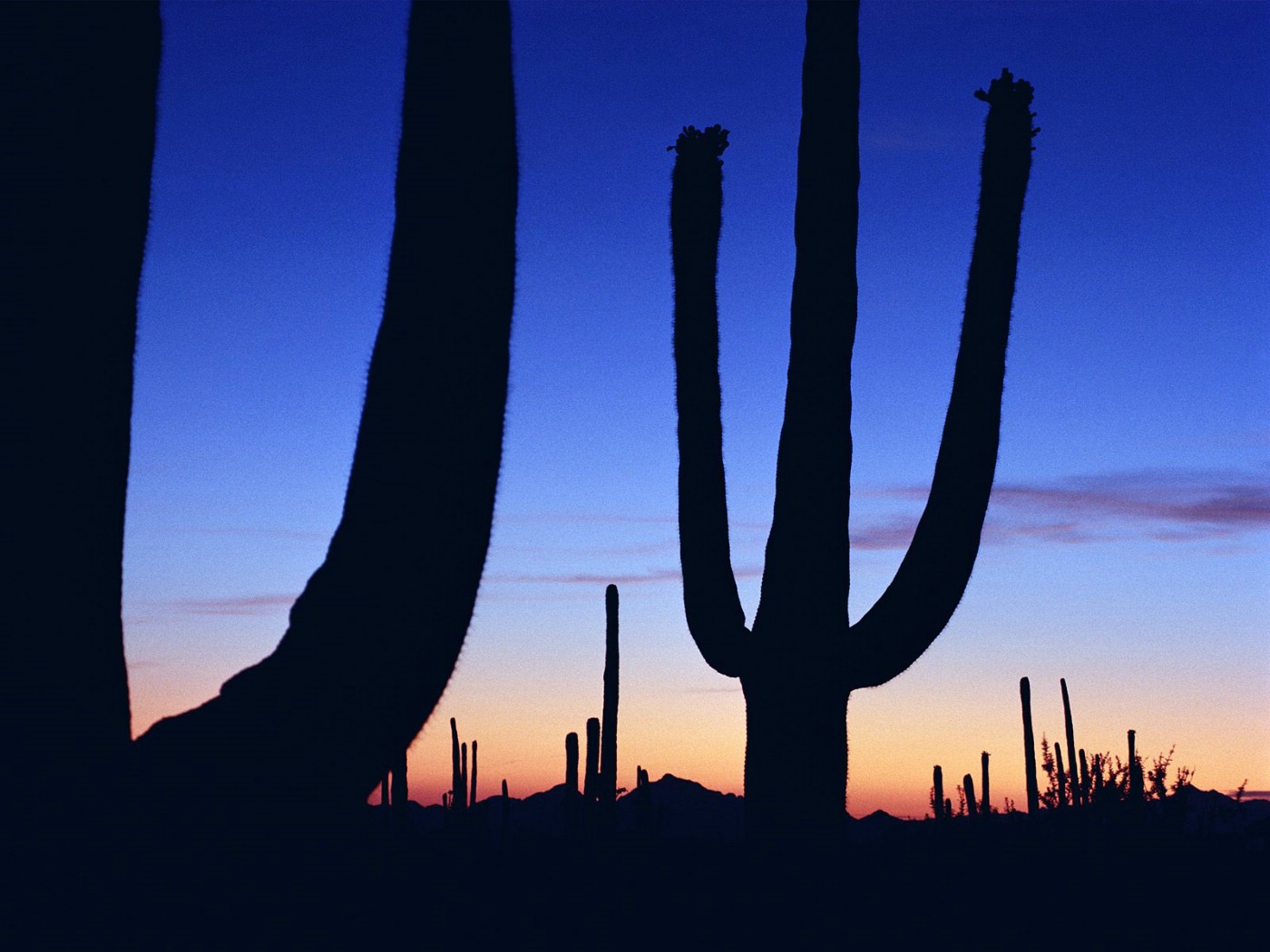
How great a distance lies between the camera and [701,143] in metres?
11.4

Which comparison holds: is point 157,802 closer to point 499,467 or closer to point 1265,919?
point 499,467

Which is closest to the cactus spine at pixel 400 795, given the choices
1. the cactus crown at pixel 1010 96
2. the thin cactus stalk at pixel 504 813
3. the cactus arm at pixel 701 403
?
the thin cactus stalk at pixel 504 813

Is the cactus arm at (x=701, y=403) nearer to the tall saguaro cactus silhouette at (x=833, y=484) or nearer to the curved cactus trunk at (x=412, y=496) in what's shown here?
the tall saguaro cactus silhouette at (x=833, y=484)

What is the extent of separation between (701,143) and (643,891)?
6019mm

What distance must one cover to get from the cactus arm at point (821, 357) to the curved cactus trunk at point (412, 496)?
5569mm

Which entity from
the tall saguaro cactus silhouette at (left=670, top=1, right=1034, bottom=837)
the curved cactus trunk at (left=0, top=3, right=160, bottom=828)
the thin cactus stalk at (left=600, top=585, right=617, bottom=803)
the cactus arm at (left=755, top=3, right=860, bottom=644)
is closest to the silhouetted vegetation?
the curved cactus trunk at (left=0, top=3, right=160, bottom=828)

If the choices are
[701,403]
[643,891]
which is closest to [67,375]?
[643,891]

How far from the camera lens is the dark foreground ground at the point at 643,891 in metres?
3.18

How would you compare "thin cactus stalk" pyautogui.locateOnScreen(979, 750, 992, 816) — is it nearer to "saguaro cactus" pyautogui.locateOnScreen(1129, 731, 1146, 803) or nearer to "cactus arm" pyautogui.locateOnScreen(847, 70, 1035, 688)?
"saguaro cactus" pyautogui.locateOnScreen(1129, 731, 1146, 803)

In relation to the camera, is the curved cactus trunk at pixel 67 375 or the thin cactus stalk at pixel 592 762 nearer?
the curved cactus trunk at pixel 67 375

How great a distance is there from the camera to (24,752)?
3.17 metres

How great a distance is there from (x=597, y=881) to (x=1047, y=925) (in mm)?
3074

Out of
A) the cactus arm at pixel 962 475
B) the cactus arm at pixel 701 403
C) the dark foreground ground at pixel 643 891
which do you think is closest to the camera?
the dark foreground ground at pixel 643 891


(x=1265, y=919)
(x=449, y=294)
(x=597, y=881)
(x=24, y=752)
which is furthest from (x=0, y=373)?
(x=1265, y=919)
